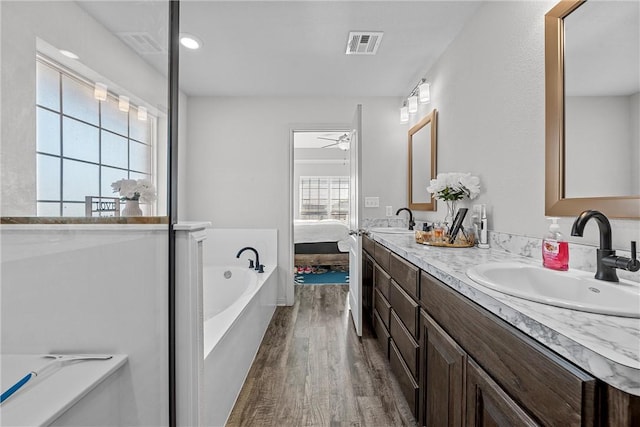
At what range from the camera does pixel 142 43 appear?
103 centimetres

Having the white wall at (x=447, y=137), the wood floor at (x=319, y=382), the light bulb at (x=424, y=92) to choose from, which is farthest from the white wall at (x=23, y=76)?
the light bulb at (x=424, y=92)

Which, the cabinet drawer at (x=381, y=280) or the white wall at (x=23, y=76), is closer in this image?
the white wall at (x=23, y=76)

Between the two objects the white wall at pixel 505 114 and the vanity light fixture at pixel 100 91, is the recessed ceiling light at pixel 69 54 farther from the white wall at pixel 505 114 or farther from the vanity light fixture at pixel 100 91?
the white wall at pixel 505 114

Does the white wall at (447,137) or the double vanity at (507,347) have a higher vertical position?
the white wall at (447,137)

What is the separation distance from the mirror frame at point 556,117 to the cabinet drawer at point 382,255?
3.11ft

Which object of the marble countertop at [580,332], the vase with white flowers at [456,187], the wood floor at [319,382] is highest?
the vase with white flowers at [456,187]

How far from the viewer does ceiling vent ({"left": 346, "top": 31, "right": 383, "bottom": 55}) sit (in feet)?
7.25

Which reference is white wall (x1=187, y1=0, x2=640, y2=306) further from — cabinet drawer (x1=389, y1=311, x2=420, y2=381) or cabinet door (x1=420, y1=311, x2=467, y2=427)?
cabinet drawer (x1=389, y1=311, x2=420, y2=381)

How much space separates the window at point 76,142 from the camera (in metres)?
0.67

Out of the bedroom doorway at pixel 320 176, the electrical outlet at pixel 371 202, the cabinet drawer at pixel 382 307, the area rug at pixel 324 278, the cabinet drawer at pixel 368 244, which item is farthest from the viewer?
the bedroom doorway at pixel 320 176

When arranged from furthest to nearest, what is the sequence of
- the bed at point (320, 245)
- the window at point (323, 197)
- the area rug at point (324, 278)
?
the window at point (323, 197), the bed at point (320, 245), the area rug at point (324, 278)

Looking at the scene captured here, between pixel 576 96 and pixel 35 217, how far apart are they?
5.87 feet

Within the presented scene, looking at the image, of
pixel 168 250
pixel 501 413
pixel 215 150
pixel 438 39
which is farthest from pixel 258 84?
pixel 501 413

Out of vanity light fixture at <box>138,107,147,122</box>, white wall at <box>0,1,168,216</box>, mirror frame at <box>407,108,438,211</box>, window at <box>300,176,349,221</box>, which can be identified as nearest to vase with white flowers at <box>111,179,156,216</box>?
vanity light fixture at <box>138,107,147,122</box>
